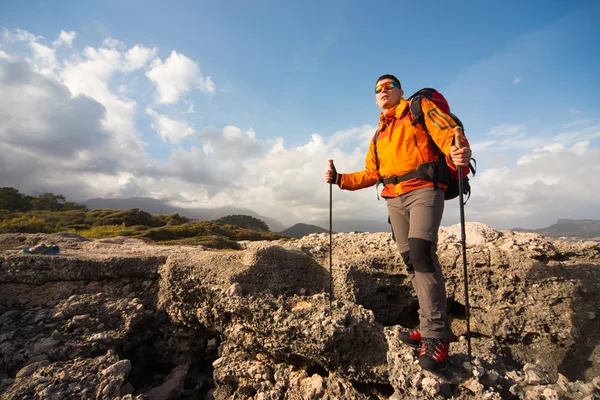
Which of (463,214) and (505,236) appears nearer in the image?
(463,214)

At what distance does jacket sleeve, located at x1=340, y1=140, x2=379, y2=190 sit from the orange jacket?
0.48 meters

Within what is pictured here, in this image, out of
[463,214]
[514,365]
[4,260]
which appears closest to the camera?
[463,214]

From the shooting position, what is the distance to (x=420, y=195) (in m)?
4.21

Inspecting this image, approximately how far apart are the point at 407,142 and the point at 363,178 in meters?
1.32

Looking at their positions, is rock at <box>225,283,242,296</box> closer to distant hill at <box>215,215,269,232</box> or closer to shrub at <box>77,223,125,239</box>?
shrub at <box>77,223,125,239</box>

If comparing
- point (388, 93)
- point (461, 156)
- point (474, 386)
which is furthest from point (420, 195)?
point (474, 386)

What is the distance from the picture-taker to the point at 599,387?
390 centimetres

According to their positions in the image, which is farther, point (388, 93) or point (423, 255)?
point (388, 93)

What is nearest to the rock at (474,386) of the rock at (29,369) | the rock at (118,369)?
the rock at (118,369)

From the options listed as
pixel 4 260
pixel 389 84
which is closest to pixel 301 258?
pixel 389 84

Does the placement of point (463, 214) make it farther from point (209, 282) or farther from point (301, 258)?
point (209, 282)

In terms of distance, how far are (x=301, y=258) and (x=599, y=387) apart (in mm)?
5230

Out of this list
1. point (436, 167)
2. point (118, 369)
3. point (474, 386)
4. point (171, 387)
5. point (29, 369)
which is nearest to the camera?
point (474, 386)

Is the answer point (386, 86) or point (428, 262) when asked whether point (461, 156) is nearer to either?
point (428, 262)
